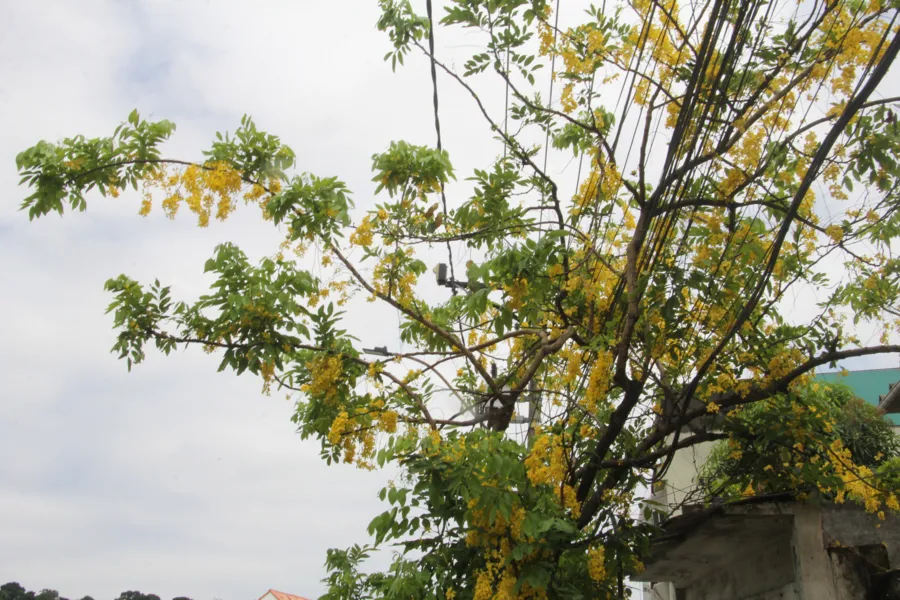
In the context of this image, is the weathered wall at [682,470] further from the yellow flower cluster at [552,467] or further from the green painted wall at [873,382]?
the yellow flower cluster at [552,467]

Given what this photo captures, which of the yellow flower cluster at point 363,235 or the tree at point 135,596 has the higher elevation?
the yellow flower cluster at point 363,235

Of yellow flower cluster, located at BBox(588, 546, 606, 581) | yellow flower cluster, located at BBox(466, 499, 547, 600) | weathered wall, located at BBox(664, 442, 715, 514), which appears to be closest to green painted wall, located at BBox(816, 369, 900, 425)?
weathered wall, located at BBox(664, 442, 715, 514)

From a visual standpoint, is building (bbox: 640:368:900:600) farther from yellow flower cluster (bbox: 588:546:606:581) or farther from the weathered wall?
the weathered wall

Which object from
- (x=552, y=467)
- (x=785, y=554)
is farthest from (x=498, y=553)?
(x=785, y=554)

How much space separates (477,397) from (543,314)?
0.72m

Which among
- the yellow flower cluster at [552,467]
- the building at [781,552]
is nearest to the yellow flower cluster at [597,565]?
the yellow flower cluster at [552,467]

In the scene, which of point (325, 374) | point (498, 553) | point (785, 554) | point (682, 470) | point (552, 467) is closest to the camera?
point (498, 553)

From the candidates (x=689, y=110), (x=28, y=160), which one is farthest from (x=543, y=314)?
(x=28, y=160)

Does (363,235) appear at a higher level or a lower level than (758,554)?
higher

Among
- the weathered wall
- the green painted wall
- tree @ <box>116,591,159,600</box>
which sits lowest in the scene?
tree @ <box>116,591,159,600</box>

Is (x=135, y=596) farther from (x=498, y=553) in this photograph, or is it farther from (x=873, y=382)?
(x=873, y=382)

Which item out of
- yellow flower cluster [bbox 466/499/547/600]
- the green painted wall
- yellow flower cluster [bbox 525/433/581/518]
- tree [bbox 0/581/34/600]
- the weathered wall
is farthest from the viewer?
the green painted wall

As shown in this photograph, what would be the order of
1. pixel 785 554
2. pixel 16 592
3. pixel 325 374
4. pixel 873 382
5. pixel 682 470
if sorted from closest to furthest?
pixel 325 374 → pixel 785 554 → pixel 16 592 → pixel 682 470 → pixel 873 382

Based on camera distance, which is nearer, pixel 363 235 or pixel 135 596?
pixel 363 235
